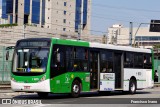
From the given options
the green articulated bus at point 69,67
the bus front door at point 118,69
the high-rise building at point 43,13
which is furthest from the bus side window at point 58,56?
the high-rise building at point 43,13

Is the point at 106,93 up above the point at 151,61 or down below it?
below

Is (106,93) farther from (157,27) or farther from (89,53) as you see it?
(157,27)

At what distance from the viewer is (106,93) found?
93.7 feet

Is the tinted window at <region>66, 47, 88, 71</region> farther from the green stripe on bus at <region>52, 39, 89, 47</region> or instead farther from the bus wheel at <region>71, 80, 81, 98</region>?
the bus wheel at <region>71, 80, 81, 98</region>

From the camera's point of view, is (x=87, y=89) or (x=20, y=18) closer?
(x=87, y=89)

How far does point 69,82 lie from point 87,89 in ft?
6.06

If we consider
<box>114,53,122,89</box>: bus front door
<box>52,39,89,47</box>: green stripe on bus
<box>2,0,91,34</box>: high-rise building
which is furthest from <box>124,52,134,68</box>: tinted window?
<box>2,0,91,34</box>: high-rise building

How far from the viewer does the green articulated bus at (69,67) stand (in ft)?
71.7

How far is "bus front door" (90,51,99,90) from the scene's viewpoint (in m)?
25.1

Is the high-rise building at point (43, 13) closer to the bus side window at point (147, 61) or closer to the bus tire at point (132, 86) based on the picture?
the bus side window at point (147, 61)

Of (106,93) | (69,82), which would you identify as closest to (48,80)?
(69,82)

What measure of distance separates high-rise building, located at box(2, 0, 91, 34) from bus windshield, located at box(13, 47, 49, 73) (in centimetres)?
9188

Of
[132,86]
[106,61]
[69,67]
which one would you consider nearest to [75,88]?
[69,67]

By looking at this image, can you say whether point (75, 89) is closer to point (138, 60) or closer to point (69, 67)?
point (69, 67)
